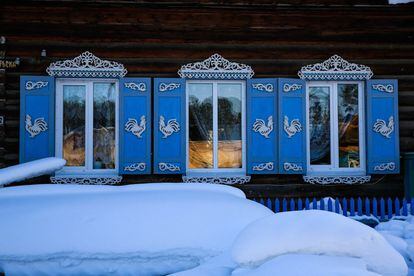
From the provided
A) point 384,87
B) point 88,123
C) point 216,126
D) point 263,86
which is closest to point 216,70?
point 263,86

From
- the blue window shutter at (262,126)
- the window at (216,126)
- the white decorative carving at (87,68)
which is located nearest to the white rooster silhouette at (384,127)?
the blue window shutter at (262,126)

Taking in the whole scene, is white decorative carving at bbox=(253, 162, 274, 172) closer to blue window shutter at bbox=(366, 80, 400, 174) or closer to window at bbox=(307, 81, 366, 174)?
window at bbox=(307, 81, 366, 174)

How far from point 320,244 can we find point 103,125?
19.7 ft

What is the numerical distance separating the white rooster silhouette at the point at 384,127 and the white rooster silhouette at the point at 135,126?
13.0ft

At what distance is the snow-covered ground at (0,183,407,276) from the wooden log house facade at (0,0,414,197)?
15.0 feet

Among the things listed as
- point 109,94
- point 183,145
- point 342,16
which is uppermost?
point 342,16

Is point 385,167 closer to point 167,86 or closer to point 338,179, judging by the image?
point 338,179

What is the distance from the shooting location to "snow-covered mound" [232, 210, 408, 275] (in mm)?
1945

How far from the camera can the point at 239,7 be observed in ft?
24.7

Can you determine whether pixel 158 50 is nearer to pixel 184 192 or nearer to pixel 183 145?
pixel 183 145

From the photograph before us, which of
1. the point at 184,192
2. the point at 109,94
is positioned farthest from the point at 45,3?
the point at 184,192

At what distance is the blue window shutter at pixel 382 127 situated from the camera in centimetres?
752

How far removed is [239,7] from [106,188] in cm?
519

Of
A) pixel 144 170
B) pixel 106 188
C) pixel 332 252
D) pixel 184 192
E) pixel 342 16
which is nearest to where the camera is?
pixel 332 252
